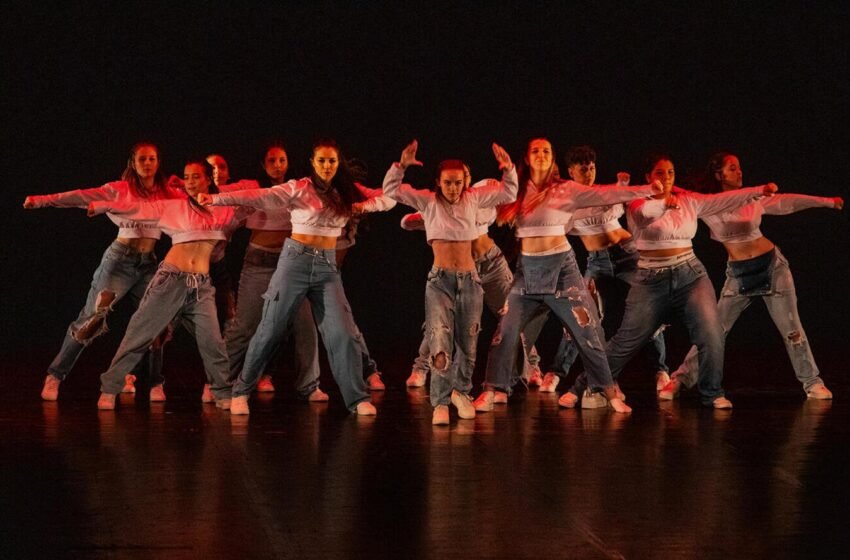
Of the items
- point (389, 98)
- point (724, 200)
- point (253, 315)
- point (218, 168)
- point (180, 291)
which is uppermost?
point (389, 98)

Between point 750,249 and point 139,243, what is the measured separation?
297 centimetres

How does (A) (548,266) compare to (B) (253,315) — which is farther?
(B) (253,315)

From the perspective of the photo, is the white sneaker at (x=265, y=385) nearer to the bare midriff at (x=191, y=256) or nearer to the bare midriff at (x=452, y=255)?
the bare midriff at (x=191, y=256)

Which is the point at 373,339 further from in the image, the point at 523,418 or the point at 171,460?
the point at 171,460

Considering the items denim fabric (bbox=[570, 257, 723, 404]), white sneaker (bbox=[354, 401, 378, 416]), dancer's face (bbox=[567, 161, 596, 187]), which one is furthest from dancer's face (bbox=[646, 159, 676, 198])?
white sneaker (bbox=[354, 401, 378, 416])

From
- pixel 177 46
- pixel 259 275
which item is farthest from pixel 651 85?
pixel 259 275

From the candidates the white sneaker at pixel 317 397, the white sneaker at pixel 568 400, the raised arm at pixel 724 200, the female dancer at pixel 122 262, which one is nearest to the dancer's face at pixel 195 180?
the female dancer at pixel 122 262

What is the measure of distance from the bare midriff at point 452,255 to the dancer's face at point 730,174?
1.59m

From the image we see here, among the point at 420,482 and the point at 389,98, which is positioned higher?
the point at 389,98

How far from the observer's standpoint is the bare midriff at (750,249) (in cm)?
702

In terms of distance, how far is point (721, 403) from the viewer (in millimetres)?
6555

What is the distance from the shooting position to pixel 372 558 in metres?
3.73

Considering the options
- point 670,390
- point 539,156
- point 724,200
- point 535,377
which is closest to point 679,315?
point 670,390

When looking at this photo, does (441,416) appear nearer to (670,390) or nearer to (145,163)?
(670,390)
